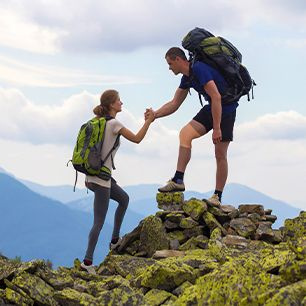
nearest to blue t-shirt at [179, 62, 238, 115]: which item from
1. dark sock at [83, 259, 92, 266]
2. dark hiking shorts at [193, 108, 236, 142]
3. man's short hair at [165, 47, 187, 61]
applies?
dark hiking shorts at [193, 108, 236, 142]

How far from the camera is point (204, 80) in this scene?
15.0 meters

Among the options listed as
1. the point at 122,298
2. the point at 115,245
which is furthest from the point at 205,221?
the point at 122,298

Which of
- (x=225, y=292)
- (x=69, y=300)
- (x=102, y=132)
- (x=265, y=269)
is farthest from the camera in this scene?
(x=102, y=132)

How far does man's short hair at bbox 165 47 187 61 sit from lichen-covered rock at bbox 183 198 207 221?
3.47 metres

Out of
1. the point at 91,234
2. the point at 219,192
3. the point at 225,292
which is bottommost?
the point at 225,292

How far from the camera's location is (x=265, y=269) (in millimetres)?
8688

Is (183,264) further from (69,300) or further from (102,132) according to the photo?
(102,132)

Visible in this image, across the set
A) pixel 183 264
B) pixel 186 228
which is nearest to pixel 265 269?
pixel 183 264

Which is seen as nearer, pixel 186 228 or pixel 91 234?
pixel 91 234

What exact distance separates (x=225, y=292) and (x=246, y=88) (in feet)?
29.7

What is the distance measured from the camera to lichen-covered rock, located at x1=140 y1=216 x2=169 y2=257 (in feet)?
50.5

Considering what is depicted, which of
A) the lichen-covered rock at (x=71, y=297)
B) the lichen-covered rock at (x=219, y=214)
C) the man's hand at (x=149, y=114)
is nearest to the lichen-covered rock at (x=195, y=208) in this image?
the lichen-covered rock at (x=219, y=214)

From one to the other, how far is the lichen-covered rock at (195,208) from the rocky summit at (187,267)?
2cm

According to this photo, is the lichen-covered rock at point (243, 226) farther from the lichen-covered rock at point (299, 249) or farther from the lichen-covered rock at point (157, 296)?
the lichen-covered rock at point (299, 249)
